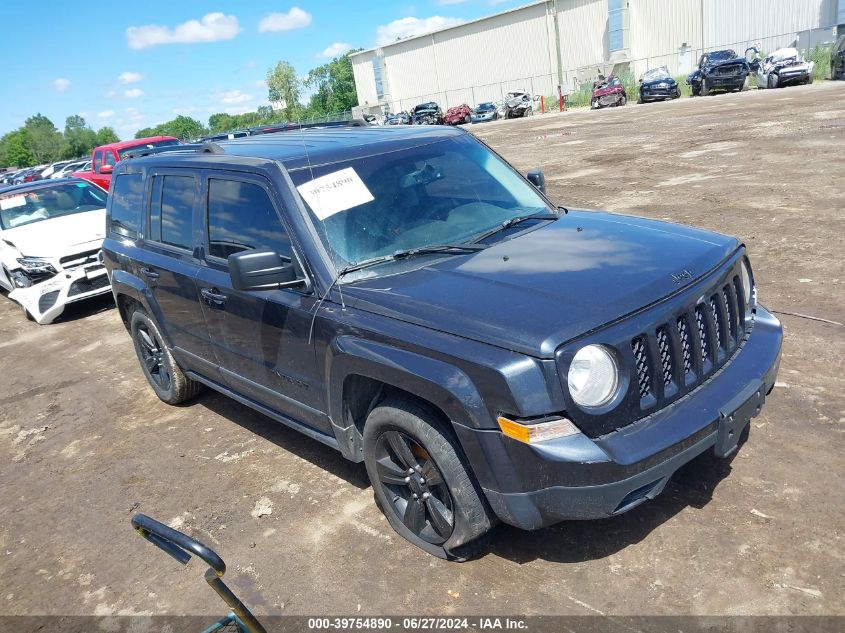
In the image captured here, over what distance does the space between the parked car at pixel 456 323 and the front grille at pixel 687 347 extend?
0.03 feet

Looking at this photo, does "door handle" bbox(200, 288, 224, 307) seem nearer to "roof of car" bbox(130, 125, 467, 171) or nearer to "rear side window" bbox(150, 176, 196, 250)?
"rear side window" bbox(150, 176, 196, 250)

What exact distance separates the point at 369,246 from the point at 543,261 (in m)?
0.89

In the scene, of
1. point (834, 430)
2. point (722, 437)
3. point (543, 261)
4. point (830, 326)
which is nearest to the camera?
point (722, 437)

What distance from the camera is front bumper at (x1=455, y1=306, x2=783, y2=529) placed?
2701 mm

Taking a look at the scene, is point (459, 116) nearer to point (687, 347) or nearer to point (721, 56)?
point (721, 56)

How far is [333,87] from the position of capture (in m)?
94.0

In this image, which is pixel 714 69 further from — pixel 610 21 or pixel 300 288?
pixel 300 288

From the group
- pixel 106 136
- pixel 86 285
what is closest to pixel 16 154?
pixel 106 136

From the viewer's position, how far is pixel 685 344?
305 centimetres

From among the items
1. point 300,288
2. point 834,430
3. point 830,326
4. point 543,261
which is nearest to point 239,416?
point 300,288

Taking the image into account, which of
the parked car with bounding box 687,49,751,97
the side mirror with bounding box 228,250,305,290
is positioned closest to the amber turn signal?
the side mirror with bounding box 228,250,305,290

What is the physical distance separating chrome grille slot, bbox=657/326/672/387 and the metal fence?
47.0m

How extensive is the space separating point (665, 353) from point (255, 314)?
222cm

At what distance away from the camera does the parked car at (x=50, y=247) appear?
29.8 feet
